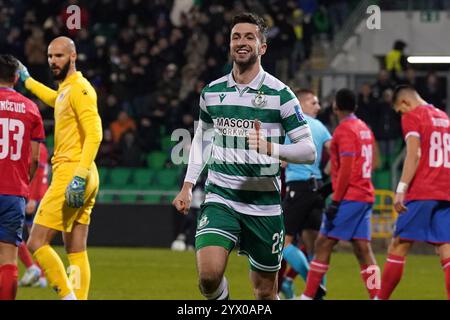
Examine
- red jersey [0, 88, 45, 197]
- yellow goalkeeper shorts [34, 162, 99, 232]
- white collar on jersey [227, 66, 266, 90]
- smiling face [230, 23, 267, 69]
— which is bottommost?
yellow goalkeeper shorts [34, 162, 99, 232]

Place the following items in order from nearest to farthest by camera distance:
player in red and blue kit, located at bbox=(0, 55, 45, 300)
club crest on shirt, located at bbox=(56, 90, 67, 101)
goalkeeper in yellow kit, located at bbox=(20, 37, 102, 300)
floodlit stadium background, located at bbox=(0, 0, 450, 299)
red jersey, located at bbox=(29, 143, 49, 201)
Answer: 1. player in red and blue kit, located at bbox=(0, 55, 45, 300)
2. goalkeeper in yellow kit, located at bbox=(20, 37, 102, 300)
3. club crest on shirt, located at bbox=(56, 90, 67, 101)
4. red jersey, located at bbox=(29, 143, 49, 201)
5. floodlit stadium background, located at bbox=(0, 0, 450, 299)

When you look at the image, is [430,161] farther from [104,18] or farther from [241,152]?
[104,18]

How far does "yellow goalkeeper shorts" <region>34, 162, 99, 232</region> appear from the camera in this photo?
9469mm

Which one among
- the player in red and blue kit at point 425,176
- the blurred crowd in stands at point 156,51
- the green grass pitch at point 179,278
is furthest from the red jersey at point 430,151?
the blurred crowd in stands at point 156,51

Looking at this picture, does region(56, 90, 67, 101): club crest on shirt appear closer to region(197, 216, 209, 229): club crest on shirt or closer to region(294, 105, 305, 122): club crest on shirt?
region(197, 216, 209, 229): club crest on shirt

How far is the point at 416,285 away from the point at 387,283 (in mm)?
3762

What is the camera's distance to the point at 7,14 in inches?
1058

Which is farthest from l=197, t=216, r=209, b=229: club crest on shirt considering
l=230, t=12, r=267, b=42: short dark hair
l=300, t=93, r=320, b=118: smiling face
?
l=300, t=93, r=320, b=118: smiling face

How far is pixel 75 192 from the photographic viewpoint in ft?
29.9

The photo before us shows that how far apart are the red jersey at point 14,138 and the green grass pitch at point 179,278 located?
3147 millimetres

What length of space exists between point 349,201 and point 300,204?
61cm

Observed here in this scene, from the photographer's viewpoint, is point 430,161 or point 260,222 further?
point 430,161

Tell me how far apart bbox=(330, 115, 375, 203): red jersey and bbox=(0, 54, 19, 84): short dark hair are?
336 centimetres
